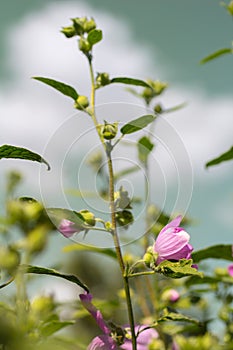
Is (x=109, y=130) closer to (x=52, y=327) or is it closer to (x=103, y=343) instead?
(x=103, y=343)

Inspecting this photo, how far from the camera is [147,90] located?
2.26 metres

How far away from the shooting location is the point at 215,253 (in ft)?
5.09

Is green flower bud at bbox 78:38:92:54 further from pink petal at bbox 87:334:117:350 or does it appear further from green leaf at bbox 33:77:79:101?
pink petal at bbox 87:334:117:350

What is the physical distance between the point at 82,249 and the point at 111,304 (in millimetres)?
246

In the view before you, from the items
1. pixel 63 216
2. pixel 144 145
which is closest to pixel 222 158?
pixel 144 145

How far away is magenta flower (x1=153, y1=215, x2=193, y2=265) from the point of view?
1.00 meters

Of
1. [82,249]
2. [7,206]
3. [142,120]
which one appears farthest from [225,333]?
[7,206]

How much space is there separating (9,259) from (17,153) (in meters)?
0.40

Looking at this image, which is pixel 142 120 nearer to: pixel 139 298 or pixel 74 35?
pixel 74 35

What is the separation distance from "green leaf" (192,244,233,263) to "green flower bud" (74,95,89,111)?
512mm

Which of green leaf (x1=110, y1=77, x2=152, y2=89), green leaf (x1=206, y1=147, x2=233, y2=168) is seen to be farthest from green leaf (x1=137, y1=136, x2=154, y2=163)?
green leaf (x1=206, y1=147, x2=233, y2=168)

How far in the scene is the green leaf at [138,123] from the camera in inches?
42.4

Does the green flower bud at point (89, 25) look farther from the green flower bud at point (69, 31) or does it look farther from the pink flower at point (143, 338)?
the pink flower at point (143, 338)

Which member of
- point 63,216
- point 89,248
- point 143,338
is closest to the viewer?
point 63,216
